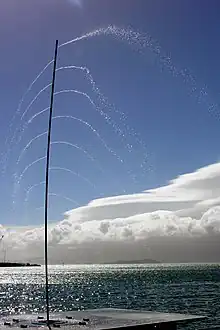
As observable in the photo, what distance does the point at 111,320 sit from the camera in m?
33.9

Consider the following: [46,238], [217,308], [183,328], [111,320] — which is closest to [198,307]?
[217,308]

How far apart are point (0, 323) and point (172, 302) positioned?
54.4 m

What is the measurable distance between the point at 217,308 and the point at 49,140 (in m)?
44.7

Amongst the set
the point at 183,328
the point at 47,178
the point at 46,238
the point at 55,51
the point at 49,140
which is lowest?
the point at 183,328

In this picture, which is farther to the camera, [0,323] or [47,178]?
[0,323]

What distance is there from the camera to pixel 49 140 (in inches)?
1208

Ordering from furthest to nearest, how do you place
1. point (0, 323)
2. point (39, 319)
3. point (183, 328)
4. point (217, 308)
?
point (217, 308) < point (183, 328) < point (39, 319) < point (0, 323)

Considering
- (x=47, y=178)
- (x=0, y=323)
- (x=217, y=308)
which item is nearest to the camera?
(x=47, y=178)

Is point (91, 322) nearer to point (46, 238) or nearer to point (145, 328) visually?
point (145, 328)

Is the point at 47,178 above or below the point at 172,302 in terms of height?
above

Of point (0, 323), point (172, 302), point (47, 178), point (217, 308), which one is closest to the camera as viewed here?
point (47, 178)

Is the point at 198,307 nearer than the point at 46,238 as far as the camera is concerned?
No

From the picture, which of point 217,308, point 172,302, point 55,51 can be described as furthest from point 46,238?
point 172,302

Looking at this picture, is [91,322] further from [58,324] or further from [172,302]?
[172,302]
